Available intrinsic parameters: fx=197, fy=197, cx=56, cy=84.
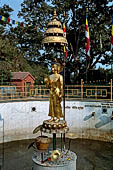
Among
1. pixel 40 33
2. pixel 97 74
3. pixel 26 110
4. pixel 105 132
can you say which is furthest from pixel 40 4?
pixel 105 132

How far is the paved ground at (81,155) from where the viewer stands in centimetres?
994

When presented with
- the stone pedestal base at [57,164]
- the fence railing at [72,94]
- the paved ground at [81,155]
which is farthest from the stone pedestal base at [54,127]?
the fence railing at [72,94]

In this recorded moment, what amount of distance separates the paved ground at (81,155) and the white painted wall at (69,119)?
0.60 meters

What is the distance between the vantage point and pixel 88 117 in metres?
13.9

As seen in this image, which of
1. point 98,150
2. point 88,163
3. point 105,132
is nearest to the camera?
point 88,163

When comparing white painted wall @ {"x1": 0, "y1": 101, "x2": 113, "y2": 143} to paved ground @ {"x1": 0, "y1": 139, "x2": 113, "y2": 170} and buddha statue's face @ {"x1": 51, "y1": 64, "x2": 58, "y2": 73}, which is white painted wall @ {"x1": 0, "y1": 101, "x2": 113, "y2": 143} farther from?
buddha statue's face @ {"x1": 51, "y1": 64, "x2": 58, "y2": 73}

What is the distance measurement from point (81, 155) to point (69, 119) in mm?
3373

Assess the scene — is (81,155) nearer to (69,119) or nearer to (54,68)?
(69,119)

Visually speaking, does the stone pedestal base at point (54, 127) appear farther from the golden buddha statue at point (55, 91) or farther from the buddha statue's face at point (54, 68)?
the buddha statue's face at point (54, 68)

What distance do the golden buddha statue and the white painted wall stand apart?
7.39 metres

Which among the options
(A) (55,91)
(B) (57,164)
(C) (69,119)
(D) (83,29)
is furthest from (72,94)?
(D) (83,29)

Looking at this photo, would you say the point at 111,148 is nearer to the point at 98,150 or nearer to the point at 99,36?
the point at 98,150

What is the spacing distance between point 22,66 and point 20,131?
13.0m

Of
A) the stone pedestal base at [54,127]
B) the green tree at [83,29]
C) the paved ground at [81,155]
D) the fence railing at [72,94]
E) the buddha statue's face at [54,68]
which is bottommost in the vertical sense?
the paved ground at [81,155]
